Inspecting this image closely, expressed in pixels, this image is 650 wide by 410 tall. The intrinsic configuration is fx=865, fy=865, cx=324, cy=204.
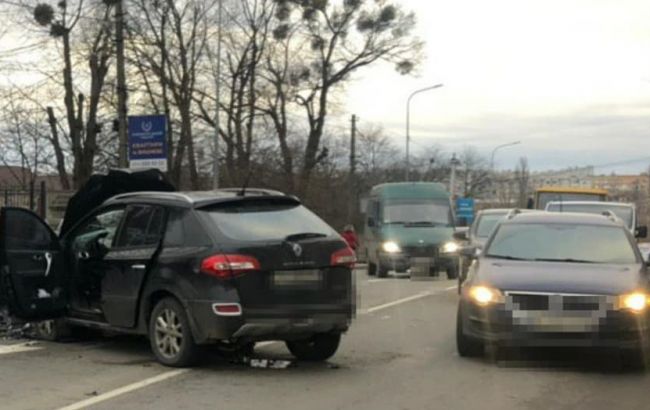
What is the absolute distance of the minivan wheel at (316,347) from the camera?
854cm

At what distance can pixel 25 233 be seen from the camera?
877 centimetres

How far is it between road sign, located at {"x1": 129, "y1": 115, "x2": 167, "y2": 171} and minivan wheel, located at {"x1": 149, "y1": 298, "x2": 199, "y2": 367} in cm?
1014

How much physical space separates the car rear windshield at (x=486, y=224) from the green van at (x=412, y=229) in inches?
183

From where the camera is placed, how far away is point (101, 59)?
33.2 m

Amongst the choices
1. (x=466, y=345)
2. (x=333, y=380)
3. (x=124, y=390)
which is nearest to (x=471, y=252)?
(x=466, y=345)

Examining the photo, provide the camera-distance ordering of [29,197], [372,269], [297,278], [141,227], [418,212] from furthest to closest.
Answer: [372,269]
[418,212]
[29,197]
[141,227]
[297,278]

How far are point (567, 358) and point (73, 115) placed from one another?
29650 millimetres

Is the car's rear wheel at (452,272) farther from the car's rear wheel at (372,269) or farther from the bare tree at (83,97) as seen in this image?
the bare tree at (83,97)

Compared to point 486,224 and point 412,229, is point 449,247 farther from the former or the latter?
point 486,224

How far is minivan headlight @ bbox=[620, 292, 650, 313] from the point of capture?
7688 mm

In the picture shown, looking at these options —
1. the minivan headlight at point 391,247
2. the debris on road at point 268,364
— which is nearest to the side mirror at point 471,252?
the debris on road at point 268,364

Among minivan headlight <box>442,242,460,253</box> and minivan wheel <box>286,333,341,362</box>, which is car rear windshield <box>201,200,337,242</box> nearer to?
minivan wheel <box>286,333,341,362</box>

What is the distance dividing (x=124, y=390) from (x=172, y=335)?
98cm

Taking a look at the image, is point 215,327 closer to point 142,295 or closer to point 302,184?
point 142,295
